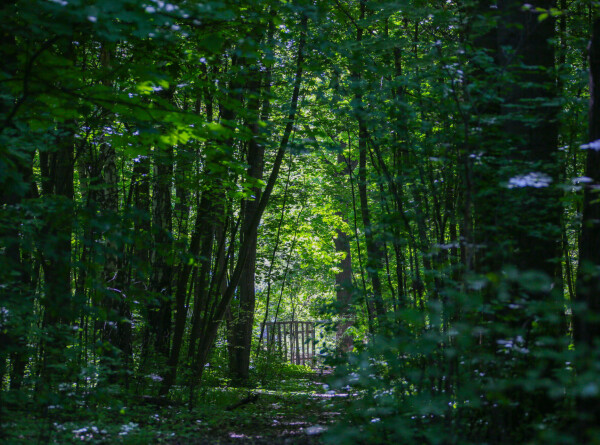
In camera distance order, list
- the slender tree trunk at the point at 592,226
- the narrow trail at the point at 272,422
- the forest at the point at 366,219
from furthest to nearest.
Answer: the narrow trail at the point at 272,422 → the forest at the point at 366,219 → the slender tree trunk at the point at 592,226

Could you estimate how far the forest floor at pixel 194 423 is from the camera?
4.04m

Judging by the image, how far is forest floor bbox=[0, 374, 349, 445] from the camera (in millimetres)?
4043

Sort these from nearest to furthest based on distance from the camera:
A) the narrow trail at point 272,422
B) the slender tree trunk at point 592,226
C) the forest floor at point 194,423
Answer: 1. the slender tree trunk at point 592,226
2. the forest floor at point 194,423
3. the narrow trail at point 272,422

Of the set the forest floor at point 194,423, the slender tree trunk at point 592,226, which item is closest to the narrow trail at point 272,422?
the forest floor at point 194,423

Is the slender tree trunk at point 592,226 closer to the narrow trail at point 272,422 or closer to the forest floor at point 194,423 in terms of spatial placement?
the forest floor at point 194,423

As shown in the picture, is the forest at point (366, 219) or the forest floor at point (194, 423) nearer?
the forest at point (366, 219)

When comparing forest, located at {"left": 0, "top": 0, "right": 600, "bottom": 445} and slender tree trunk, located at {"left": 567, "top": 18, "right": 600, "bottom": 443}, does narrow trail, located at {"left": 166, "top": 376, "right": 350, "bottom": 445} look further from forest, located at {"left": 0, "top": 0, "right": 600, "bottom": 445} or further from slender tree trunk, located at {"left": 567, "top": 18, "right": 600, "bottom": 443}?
slender tree trunk, located at {"left": 567, "top": 18, "right": 600, "bottom": 443}

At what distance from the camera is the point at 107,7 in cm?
268

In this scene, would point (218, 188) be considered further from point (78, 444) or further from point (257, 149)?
point (78, 444)

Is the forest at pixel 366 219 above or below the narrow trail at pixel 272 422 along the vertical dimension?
above

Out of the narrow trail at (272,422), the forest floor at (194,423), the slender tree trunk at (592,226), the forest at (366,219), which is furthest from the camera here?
the narrow trail at (272,422)

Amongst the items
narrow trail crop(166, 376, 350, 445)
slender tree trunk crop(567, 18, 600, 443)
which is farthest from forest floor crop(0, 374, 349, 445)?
slender tree trunk crop(567, 18, 600, 443)

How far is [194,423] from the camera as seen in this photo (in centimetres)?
564

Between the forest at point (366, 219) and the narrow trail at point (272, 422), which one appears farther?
the narrow trail at point (272, 422)
